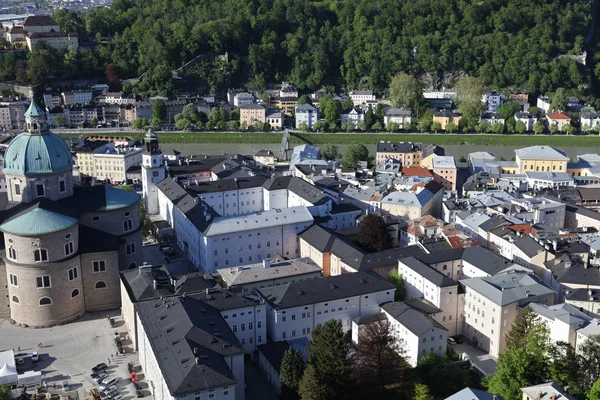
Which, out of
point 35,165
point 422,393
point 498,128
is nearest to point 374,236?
point 422,393

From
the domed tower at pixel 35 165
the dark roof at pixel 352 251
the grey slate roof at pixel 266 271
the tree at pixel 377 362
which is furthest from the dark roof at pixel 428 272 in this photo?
the domed tower at pixel 35 165

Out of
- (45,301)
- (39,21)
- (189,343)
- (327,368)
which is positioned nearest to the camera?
(189,343)

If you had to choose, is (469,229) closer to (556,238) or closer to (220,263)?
(556,238)

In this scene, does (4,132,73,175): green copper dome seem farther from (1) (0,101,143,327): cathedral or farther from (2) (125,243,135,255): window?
(2) (125,243,135,255): window

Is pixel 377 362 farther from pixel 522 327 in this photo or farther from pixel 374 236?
pixel 374 236

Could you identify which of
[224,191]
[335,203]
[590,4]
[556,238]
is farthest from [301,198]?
[590,4]

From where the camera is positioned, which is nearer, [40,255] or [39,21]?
[40,255]
